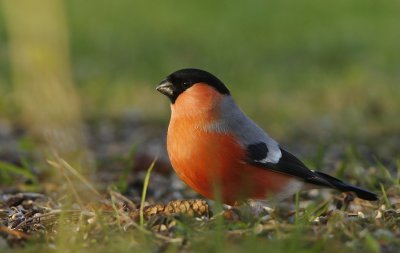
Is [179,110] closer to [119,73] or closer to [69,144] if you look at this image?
[69,144]

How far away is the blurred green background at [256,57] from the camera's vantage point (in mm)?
8836

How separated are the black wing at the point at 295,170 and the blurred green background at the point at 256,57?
10.6 feet

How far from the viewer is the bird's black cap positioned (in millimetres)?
4836

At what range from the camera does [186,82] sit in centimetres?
486

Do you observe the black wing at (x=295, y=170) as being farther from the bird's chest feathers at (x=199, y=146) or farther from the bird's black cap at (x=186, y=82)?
the bird's black cap at (x=186, y=82)

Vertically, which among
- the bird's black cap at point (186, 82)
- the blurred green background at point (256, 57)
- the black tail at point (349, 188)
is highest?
the bird's black cap at point (186, 82)

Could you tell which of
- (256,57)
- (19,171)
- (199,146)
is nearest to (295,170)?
(199,146)

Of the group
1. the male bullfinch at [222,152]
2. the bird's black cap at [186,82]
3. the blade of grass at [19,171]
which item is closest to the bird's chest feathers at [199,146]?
the male bullfinch at [222,152]

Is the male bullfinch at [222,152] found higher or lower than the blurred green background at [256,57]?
higher

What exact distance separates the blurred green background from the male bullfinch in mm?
3267

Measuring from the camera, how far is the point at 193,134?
4.40 m

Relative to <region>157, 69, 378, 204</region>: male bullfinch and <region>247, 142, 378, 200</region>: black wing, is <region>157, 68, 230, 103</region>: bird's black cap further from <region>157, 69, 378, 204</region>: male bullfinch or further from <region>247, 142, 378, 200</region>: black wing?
<region>247, 142, 378, 200</region>: black wing

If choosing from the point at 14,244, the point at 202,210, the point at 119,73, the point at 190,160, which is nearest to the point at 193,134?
the point at 190,160

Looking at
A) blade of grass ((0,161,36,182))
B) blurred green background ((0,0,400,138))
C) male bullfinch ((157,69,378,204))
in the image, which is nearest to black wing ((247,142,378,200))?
male bullfinch ((157,69,378,204))
